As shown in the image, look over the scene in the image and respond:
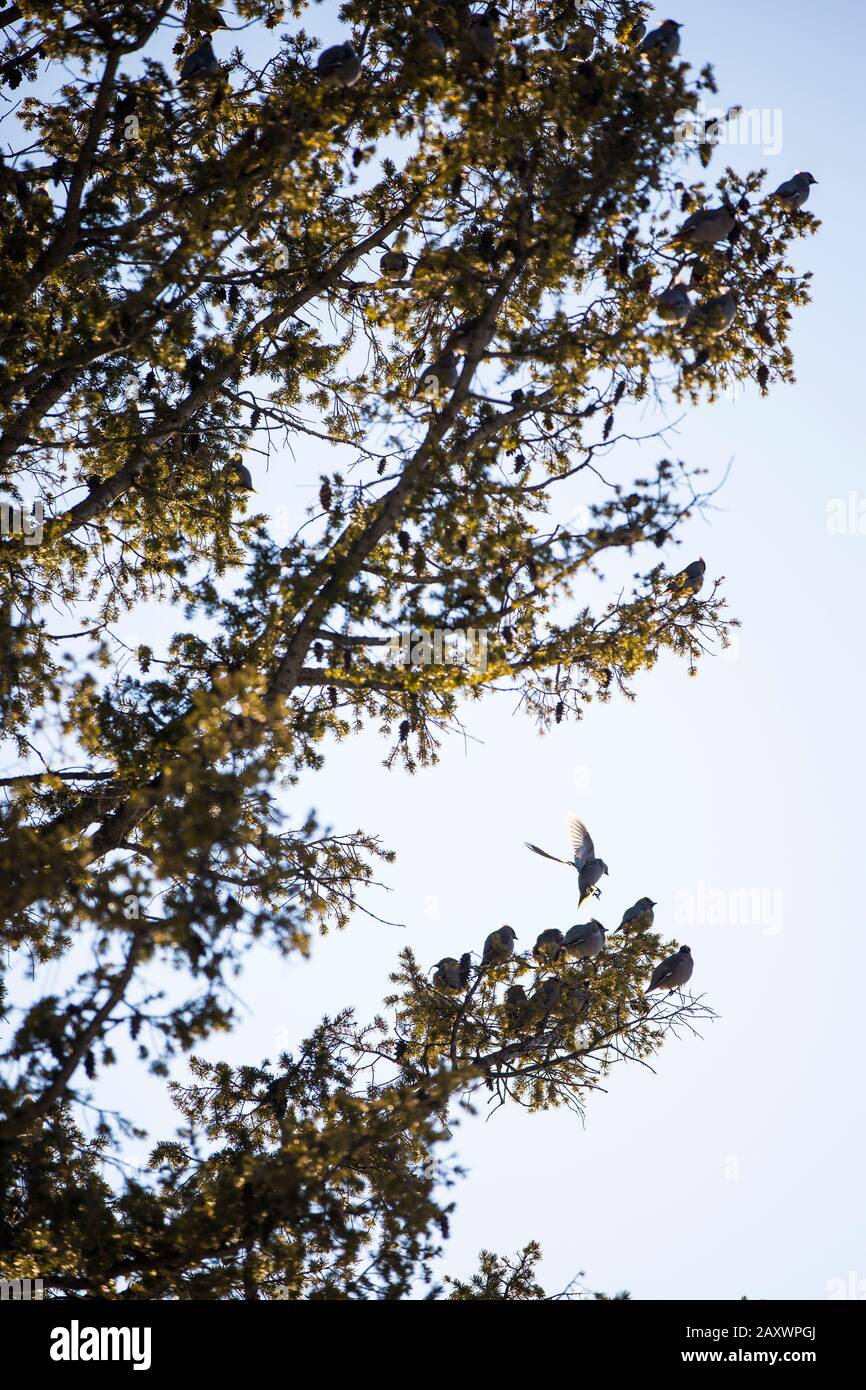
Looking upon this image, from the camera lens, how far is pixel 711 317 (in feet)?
22.4

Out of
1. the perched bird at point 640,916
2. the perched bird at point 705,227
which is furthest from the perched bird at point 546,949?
the perched bird at point 705,227

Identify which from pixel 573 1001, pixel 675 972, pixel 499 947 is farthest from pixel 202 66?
pixel 675 972

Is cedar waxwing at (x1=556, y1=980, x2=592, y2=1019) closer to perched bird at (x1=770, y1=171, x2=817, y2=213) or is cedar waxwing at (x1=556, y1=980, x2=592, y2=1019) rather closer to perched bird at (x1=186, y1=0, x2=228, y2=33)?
perched bird at (x1=770, y1=171, x2=817, y2=213)

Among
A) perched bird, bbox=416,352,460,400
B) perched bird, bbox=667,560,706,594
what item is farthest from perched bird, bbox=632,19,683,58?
perched bird, bbox=667,560,706,594

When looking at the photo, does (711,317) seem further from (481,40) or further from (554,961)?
(554,961)

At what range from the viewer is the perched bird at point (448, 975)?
8.41 m

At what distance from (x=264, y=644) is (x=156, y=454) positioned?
272 cm

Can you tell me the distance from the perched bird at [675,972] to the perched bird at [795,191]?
5.77 m

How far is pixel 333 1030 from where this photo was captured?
7.07m

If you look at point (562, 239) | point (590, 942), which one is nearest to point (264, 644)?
point (562, 239)

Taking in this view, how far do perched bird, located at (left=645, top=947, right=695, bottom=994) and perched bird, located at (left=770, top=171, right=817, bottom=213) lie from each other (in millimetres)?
5774

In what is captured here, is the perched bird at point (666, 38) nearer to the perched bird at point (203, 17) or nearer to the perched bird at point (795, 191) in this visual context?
the perched bird at point (795, 191)

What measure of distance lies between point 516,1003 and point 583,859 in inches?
101
